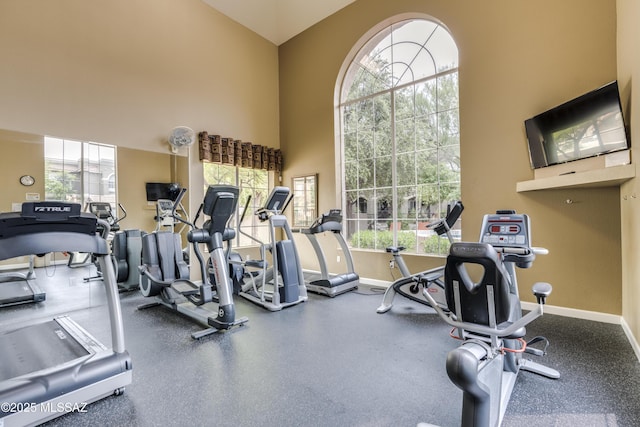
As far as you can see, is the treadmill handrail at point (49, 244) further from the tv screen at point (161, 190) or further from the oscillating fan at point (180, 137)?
the oscillating fan at point (180, 137)

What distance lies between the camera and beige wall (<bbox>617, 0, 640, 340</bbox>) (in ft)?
8.70

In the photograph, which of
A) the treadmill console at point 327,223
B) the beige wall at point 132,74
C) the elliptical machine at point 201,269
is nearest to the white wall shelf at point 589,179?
the treadmill console at point 327,223

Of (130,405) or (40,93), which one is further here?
(40,93)

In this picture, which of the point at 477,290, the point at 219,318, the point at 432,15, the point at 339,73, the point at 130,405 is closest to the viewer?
the point at 477,290

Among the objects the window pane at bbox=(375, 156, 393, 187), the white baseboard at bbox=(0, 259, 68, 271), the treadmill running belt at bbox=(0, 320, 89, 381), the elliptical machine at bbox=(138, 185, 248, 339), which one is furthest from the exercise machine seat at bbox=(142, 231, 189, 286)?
the window pane at bbox=(375, 156, 393, 187)

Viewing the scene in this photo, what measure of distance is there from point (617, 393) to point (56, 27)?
7343mm

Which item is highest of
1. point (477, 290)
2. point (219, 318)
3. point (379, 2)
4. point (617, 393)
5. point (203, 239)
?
point (379, 2)

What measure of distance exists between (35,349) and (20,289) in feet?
8.63

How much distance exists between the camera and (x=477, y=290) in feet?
5.91

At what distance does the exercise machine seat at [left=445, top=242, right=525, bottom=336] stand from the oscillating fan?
506 centimetres

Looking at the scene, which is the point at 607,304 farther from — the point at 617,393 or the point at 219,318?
the point at 219,318

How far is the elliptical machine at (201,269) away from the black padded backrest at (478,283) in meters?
2.37

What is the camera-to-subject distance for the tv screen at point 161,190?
5180 millimetres

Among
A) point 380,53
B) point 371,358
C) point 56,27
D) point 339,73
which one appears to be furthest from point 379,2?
point 371,358
